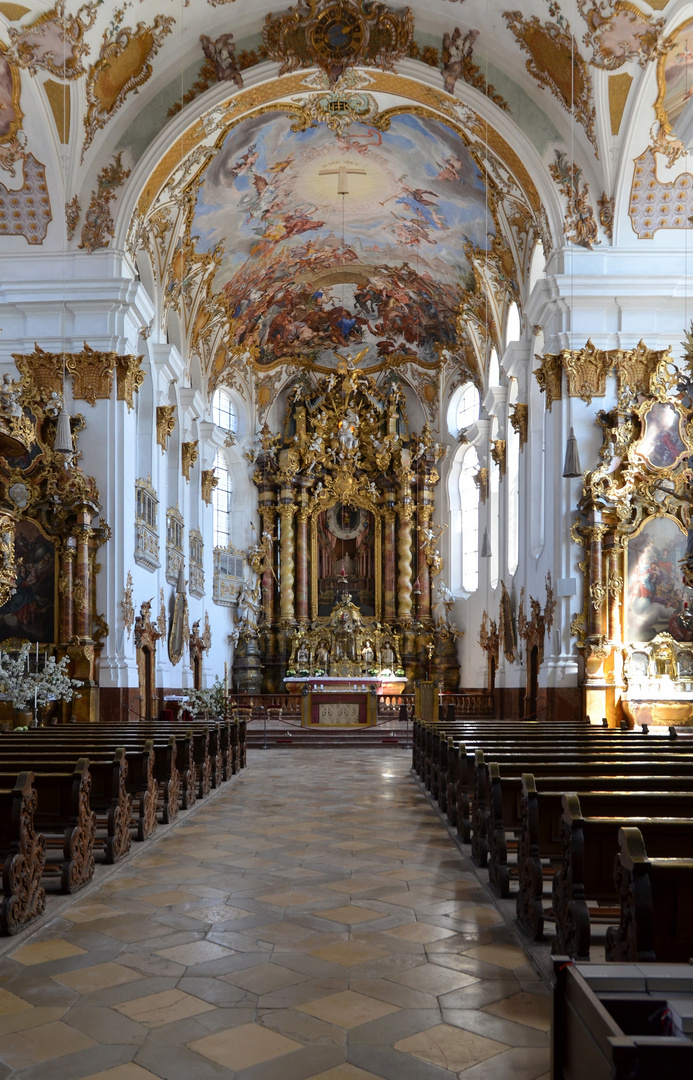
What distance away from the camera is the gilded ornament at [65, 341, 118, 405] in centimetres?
1716

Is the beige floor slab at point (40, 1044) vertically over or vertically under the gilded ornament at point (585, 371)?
under

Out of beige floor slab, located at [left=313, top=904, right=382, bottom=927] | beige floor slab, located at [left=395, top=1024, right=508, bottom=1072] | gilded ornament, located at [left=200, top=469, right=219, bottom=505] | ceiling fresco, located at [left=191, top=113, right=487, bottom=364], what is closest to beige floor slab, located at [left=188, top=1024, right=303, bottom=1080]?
beige floor slab, located at [left=395, top=1024, right=508, bottom=1072]

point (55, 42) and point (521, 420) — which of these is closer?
point (55, 42)

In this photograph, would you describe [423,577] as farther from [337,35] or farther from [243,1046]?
[243,1046]

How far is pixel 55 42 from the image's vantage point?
15320mm

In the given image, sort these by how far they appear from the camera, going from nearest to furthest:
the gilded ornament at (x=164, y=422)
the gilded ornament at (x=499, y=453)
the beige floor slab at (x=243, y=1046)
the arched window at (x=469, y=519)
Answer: the beige floor slab at (x=243, y=1046) → the gilded ornament at (x=164, y=422) → the gilded ornament at (x=499, y=453) → the arched window at (x=469, y=519)

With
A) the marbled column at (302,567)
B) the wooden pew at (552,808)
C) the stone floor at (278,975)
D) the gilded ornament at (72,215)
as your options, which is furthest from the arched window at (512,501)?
the wooden pew at (552,808)

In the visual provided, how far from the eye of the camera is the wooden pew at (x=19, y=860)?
5277 mm

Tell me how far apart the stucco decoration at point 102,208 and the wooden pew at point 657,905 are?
15.9m

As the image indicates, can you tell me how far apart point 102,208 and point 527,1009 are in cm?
1600

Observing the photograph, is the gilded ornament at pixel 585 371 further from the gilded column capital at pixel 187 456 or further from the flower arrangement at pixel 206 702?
the gilded column capital at pixel 187 456

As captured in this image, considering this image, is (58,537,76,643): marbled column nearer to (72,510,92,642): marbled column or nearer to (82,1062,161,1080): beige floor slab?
(72,510,92,642): marbled column

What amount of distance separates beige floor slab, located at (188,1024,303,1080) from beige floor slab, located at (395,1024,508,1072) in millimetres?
433

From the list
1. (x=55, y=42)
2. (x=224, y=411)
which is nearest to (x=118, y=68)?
(x=55, y=42)
